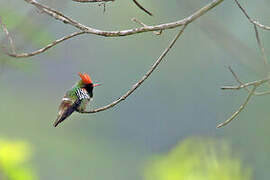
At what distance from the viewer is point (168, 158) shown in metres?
2.17

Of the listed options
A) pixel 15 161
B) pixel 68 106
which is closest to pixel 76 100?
pixel 68 106

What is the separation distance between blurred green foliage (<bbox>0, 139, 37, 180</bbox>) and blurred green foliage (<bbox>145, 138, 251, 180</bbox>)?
55 cm

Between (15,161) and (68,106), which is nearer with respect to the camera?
(68,106)

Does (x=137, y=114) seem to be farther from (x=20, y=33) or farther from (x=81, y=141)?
(x=20, y=33)

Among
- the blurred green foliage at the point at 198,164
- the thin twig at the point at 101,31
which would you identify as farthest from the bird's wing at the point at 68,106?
the blurred green foliage at the point at 198,164

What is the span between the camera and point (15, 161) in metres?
2.04

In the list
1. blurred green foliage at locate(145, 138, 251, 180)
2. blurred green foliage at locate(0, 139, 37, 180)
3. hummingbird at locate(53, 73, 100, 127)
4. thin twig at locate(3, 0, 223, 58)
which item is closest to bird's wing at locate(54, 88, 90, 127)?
hummingbird at locate(53, 73, 100, 127)

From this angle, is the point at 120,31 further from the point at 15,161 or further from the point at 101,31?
the point at 15,161

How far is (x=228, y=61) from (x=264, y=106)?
271mm

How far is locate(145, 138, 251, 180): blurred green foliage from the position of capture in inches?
83.9

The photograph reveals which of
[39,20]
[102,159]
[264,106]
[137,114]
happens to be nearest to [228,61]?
[264,106]

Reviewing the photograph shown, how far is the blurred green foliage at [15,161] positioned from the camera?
6.01ft

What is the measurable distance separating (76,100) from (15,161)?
0.79 m

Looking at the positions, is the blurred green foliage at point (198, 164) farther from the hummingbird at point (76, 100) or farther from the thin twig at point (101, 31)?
the thin twig at point (101, 31)
